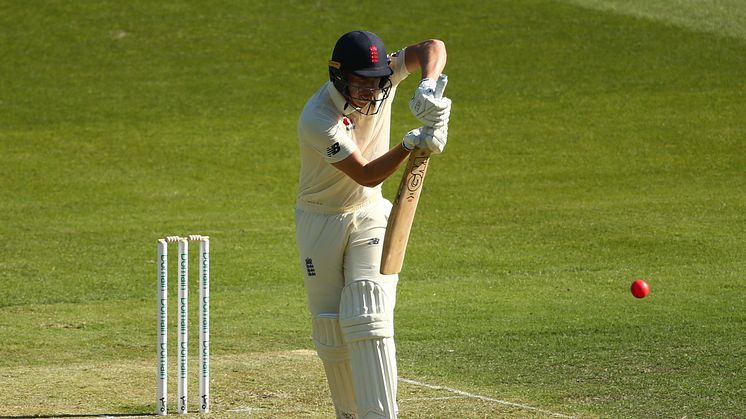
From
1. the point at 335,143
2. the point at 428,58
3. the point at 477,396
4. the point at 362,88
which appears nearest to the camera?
the point at 335,143

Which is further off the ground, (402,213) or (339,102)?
(339,102)

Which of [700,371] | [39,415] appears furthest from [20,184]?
[700,371]

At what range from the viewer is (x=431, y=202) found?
1466 centimetres

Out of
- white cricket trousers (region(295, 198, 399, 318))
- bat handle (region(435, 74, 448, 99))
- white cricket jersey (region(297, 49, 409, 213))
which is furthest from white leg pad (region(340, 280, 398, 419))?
bat handle (region(435, 74, 448, 99))

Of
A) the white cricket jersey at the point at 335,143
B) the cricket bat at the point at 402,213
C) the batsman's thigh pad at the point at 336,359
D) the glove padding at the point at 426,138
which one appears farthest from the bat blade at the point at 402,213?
the batsman's thigh pad at the point at 336,359

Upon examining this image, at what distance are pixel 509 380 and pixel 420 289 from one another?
133 inches

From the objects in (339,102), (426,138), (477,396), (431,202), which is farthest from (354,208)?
(431,202)

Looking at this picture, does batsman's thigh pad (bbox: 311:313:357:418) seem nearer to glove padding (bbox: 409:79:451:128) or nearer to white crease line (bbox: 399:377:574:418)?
glove padding (bbox: 409:79:451:128)

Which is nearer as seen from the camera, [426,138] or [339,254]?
[426,138]

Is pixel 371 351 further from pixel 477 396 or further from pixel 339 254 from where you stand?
pixel 477 396

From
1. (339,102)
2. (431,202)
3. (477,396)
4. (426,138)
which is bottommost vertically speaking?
(477,396)

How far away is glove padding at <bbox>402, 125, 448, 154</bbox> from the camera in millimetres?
4953

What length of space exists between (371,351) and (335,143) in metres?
0.91

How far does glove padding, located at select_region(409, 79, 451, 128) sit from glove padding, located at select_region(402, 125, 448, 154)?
3 centimetres
